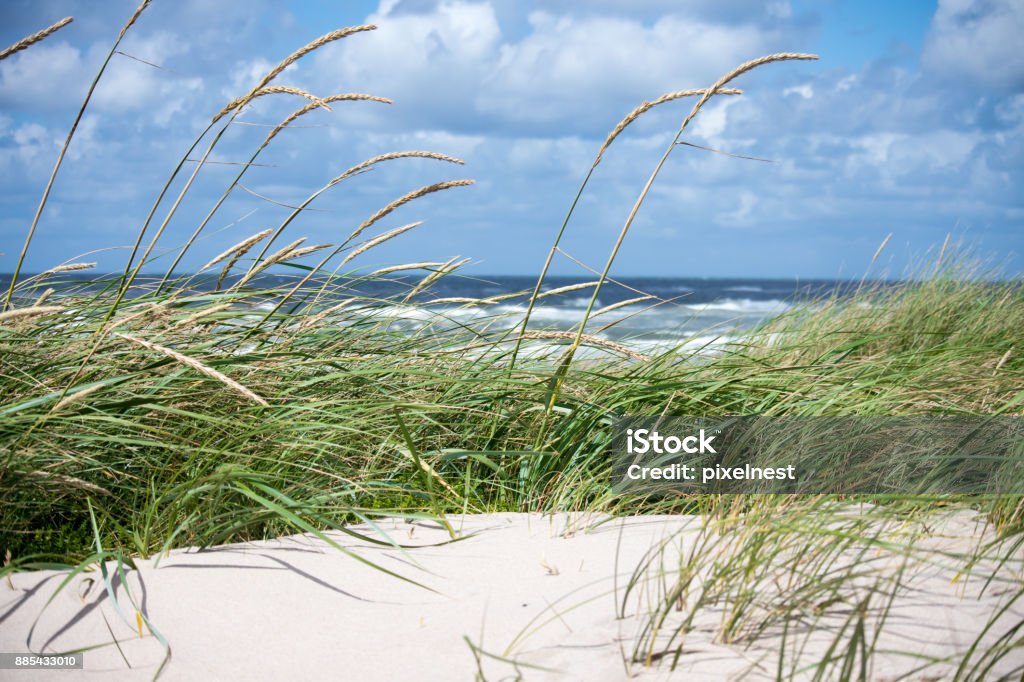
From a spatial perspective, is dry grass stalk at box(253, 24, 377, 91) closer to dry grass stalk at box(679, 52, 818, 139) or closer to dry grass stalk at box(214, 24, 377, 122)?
dry grass stalk at box(214, 24, 377, 122)

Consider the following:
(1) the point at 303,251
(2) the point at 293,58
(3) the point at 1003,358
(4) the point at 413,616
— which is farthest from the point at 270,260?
(3) the point at 1003,358

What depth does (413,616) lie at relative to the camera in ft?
5.26

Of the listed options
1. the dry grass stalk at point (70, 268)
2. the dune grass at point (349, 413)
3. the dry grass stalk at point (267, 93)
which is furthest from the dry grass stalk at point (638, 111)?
the dry grass stalk at point (70, 268)

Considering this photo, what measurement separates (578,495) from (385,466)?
0.57 metres

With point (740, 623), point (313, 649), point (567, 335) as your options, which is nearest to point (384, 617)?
point (313, 649)

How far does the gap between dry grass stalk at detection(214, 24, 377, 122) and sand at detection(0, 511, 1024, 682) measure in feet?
4.17

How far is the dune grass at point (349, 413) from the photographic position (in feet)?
5.67

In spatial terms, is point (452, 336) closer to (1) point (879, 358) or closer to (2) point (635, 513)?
(2) point (635, 513)

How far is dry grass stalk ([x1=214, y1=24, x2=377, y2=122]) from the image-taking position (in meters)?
2.25

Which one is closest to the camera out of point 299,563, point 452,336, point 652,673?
point 652,673

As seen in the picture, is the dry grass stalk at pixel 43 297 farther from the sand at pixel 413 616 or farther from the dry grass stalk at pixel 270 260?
the sand at pixel 413 616

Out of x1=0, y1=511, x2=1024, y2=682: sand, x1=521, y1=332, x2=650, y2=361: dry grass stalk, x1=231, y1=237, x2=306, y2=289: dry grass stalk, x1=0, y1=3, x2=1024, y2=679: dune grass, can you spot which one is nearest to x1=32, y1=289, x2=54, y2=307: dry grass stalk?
x1=0, y1=3, x2=1024, y2=679: dune grass

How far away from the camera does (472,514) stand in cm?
223

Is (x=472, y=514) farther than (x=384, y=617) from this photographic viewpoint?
Yes
